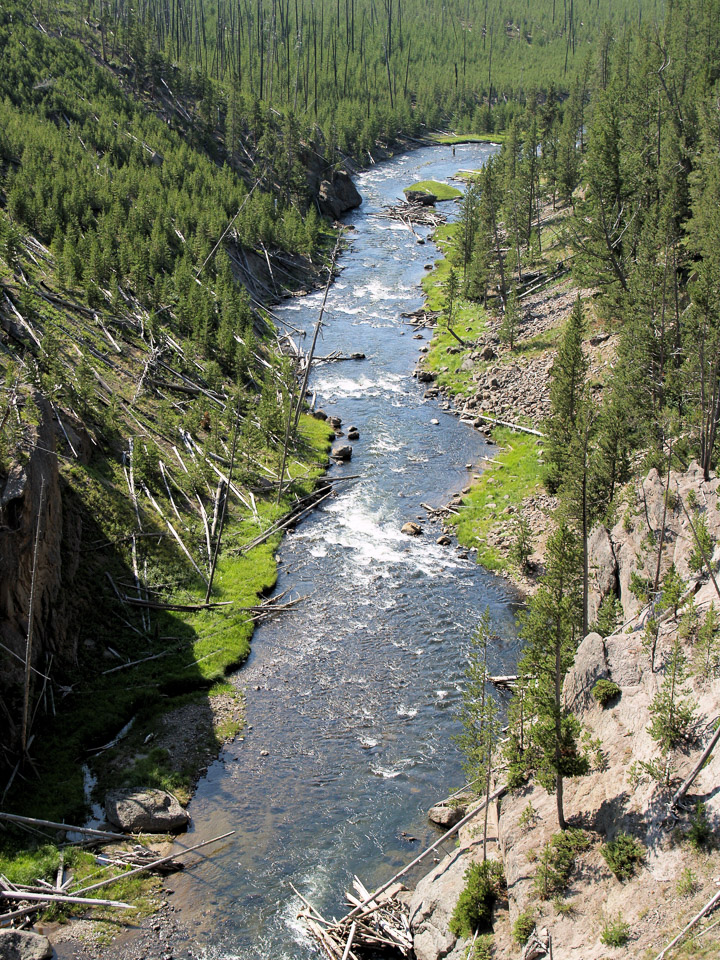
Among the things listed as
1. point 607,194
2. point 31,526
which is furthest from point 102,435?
point 607,194

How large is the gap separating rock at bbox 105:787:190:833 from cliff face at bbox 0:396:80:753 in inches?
170

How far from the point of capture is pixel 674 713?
70.3 feet

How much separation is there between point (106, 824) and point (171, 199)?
240 feet

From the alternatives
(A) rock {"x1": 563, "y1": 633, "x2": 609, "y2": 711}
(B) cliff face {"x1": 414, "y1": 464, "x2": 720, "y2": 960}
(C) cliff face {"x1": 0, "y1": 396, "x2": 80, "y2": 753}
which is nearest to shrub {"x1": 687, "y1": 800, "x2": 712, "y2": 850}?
(B) cliff face {"x1": 414, "y1": 464, "x2": 720, "y2": 960}

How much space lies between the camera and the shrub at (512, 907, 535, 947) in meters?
21.0

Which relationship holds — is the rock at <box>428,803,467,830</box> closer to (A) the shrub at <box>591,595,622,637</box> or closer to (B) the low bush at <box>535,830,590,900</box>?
(B) the low bush at <box>535,830,590,900</box>

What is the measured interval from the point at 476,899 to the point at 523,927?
160cm

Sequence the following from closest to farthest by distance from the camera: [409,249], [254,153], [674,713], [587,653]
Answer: [674,713] → [587,653] → [409,249] → [254,153]

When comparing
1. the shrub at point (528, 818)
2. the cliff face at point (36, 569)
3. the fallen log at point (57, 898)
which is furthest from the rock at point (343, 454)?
the fallen log at point (57, 898)

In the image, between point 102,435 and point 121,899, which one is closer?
point 121,899

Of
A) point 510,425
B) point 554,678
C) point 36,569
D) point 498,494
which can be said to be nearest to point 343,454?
point 498,494

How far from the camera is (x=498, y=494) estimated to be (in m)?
49.8

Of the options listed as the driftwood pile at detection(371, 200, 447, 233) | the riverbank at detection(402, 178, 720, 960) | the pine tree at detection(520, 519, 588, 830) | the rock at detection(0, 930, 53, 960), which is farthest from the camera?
the driftwood pile at detection(371, 200, 447, 233)

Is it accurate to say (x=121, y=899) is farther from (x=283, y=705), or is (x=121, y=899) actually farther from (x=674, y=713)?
(x=674, y=713)
